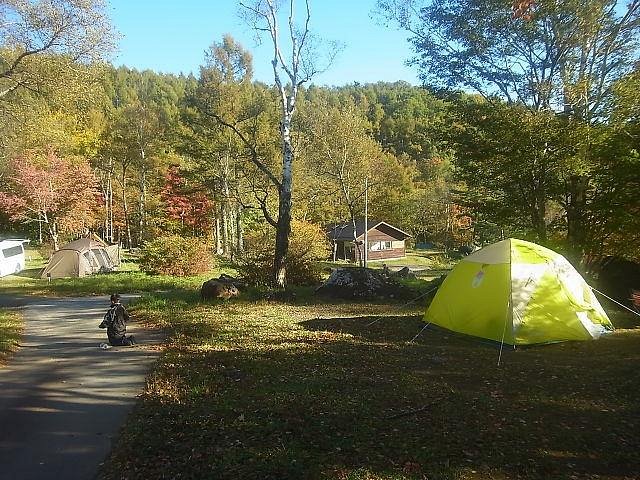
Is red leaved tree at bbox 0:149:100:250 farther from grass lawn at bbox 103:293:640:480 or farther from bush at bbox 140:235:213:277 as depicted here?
grass lawn at bbox 103:293:640:480

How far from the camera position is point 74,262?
24.9m

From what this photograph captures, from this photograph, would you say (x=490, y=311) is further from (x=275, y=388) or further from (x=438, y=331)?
(x=275, y=388)

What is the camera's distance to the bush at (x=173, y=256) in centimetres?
2336

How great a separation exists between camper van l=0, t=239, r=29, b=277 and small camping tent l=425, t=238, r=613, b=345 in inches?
1073

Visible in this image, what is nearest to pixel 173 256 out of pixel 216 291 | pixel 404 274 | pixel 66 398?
pixel 216 291

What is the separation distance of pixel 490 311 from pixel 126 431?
20.9ft

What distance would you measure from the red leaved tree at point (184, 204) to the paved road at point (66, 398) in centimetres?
2942

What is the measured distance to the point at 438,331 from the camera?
32.5ft

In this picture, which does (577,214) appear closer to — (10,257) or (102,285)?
(102,285)

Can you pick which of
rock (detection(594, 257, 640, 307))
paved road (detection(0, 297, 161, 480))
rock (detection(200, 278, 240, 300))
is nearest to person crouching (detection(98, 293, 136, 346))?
paved road (detection(0, 297, 161, 480))

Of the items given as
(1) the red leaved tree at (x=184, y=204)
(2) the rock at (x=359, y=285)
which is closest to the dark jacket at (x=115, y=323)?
(2) the rock at (x=359, y=285)

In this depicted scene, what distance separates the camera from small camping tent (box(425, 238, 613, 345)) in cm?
851

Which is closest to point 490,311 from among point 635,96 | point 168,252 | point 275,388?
point 275,388

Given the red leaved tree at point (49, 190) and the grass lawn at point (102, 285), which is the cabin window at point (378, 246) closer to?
the grass lawn at point (102, 285)
